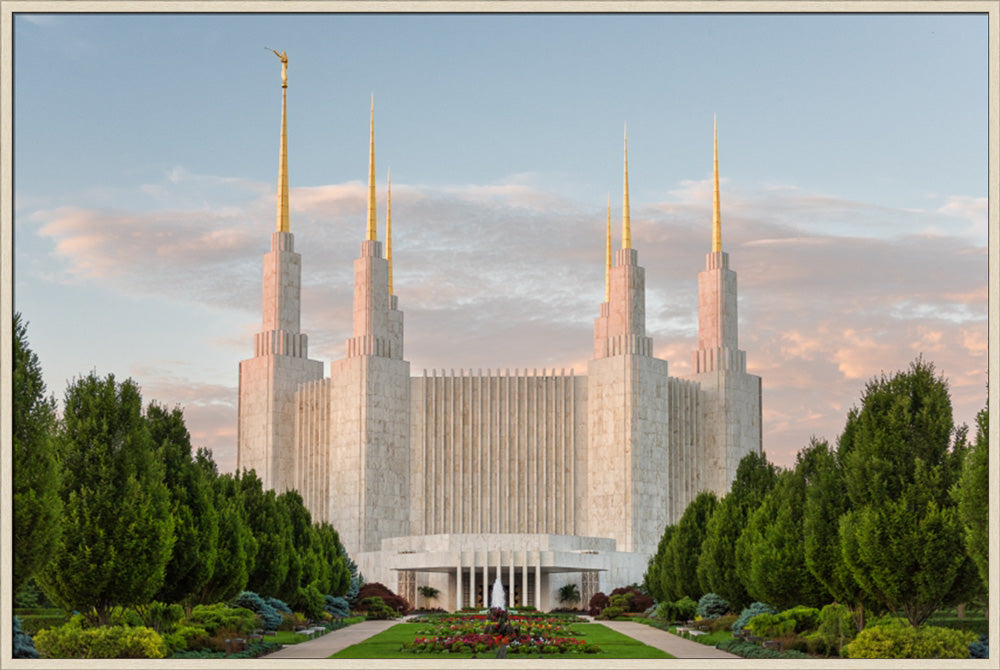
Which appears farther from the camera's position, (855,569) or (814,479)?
(814,479)

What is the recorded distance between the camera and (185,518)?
96.9ft

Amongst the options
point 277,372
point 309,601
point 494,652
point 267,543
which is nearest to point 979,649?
point 494,652

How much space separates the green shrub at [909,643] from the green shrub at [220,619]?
14.1m

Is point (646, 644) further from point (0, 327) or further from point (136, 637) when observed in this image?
point (0, 327)

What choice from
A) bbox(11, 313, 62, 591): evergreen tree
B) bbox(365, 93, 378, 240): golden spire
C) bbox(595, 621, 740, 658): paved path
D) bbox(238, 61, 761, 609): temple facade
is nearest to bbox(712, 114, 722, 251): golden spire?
bbox(238, 61, 761, 609): temple facade

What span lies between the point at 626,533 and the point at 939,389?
51628 millimetres

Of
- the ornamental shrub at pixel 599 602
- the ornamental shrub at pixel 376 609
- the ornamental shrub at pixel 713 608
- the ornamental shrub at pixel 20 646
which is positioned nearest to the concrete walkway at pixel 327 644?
the ornamental shrub at pixel 20 646

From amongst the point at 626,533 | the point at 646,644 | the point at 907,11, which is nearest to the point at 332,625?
the point at 646,644

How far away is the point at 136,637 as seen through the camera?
79.5 ft

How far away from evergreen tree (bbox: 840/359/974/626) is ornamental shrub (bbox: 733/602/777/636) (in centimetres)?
693

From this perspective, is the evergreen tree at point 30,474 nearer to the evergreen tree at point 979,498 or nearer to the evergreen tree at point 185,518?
the evergreen tree at point 185,518

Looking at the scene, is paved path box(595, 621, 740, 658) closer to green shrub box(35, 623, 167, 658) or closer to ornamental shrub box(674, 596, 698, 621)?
ornamental shrub box(674, 596, 698, 621)

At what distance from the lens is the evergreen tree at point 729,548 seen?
39.6m

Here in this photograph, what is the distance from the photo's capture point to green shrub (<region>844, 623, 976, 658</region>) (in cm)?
2383
